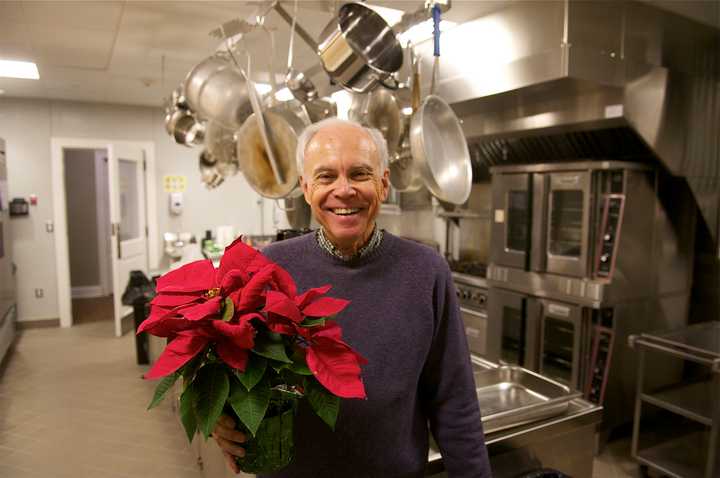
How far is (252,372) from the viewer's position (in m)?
0.74

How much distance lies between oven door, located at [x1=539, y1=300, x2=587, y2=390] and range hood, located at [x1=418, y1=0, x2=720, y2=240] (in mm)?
988

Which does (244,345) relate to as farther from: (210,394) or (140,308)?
(140,308)

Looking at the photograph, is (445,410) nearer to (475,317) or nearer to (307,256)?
(307,256)

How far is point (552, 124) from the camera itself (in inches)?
109

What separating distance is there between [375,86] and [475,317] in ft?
7.65

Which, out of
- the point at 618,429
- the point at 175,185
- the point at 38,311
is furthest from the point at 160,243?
the point at 618,429

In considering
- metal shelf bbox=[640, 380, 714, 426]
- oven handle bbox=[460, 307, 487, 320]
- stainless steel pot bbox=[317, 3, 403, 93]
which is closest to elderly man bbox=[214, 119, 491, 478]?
stainless steel pot bbox=[317, 3, 403, 93]

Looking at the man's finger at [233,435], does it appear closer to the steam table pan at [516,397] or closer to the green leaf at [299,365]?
the green leaf at [299,365]

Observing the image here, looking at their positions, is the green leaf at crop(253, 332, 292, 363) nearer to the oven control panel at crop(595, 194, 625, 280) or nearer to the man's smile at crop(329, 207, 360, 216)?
the man's smile at crop(329, 207, 360, 216)

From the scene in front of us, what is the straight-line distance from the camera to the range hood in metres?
2.43

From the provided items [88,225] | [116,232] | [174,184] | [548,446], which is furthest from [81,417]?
[88,225]

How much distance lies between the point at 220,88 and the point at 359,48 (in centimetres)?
110

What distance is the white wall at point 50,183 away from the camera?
1.76 metres

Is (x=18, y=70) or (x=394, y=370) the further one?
(x=18, y=70)
